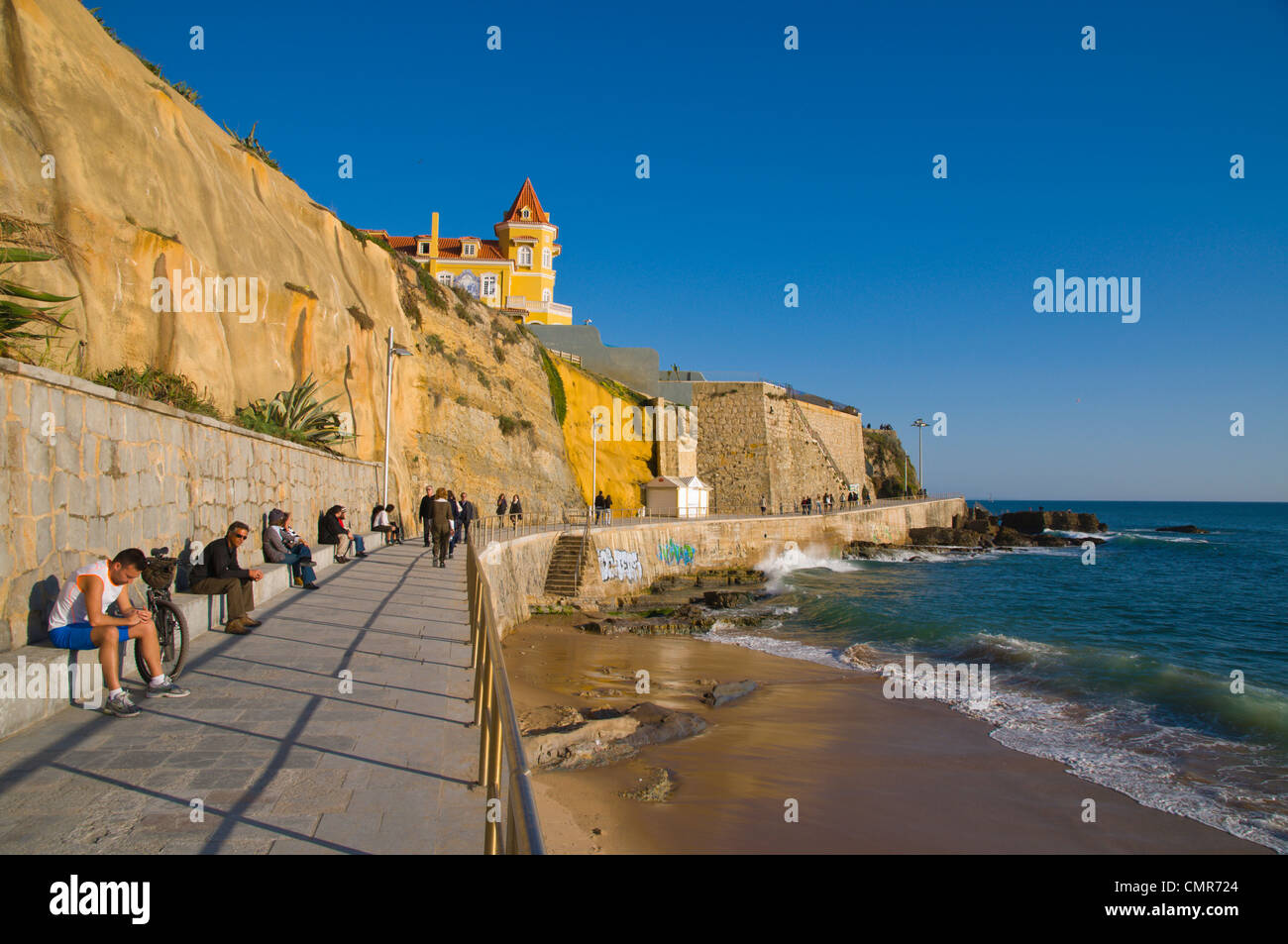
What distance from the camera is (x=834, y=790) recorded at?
366 inches

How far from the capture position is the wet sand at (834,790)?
7.94 m

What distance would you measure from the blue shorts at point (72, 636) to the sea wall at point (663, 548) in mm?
9246

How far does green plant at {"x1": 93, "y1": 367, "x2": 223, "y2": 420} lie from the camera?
905 centimetres

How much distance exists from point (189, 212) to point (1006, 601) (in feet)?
89.2

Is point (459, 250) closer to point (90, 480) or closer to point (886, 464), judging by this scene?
point (886, 464)

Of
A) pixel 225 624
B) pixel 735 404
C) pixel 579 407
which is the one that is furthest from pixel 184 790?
pixel 735 404

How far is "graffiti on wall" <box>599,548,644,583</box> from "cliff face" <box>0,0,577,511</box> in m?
6.78

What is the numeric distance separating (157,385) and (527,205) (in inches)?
1946

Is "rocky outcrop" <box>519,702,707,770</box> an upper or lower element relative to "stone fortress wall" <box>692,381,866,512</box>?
lower

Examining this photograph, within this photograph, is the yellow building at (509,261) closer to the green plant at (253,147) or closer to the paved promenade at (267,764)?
the green plant at (253,147)

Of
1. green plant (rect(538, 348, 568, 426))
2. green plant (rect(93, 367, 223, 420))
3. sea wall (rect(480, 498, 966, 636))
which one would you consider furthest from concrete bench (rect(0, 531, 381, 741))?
green plant (rect(538, 348, 568, 426))

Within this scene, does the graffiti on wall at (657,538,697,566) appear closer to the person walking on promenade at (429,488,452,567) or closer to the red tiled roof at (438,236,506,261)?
the person walking on promenade at (429,488,452,567)

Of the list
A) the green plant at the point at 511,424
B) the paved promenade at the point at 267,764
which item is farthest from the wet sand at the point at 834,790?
the green plant at the point at 511,424

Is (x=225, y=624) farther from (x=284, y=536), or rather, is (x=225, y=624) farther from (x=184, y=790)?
(x=184, y=790)
